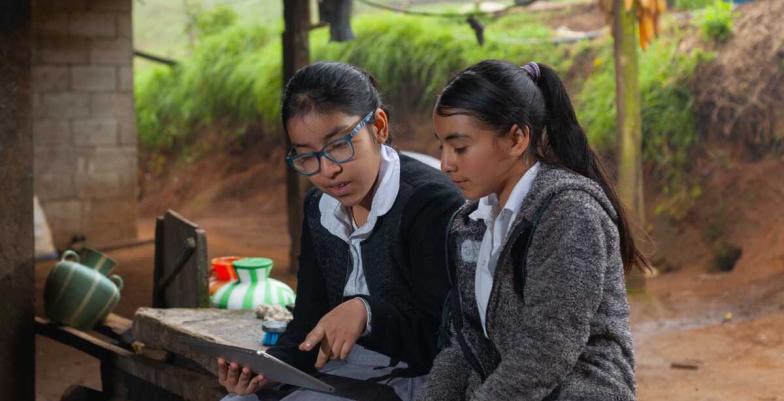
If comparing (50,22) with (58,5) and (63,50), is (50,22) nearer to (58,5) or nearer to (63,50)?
(58,5)

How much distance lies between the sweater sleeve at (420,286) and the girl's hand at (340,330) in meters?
0.04

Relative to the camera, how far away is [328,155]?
248 cm

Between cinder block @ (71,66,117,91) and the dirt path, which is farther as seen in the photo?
cinder block @ (71,66,117,91)

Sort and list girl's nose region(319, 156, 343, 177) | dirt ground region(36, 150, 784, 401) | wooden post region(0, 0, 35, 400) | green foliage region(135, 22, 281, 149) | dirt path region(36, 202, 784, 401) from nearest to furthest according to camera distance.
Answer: girl's nose region(319, 156, 343, 177) → wooden post region(0, 0, 35, 400) → dirt path region(36, 202, 784, 401) → dirt ground region(36, 150, 784, 401) → green foliage region(135, 22, 281, 149)

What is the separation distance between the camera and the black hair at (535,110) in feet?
7.10

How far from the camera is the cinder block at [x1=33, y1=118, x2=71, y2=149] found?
992 cm

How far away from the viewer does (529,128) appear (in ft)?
7.17

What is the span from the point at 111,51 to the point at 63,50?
45cm

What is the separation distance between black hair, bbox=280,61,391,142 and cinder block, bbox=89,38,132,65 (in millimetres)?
7963

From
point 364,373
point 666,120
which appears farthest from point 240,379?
point 666,120

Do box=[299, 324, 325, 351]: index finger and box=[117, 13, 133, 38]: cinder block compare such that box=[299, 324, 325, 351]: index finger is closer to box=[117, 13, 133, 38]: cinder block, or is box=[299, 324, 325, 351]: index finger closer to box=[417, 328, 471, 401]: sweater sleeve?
box=[417, 328, 471, 401]: sweater sleeve

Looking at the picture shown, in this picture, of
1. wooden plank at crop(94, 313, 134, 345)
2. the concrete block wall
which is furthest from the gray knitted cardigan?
the concrete block wall

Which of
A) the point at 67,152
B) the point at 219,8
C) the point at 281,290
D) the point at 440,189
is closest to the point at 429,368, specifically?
the point at 440,189

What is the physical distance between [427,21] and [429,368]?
31.9 ft
